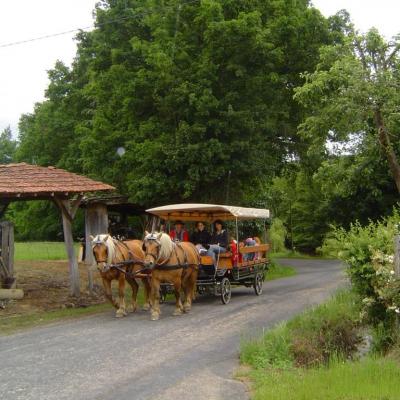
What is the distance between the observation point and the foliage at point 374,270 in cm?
821

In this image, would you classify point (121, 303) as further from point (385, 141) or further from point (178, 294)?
point (385, 141)

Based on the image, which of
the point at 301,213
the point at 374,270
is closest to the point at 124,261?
the point at 374,270

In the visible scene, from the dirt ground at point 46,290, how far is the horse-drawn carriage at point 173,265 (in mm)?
2262

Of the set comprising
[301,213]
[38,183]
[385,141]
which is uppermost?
[385,141]

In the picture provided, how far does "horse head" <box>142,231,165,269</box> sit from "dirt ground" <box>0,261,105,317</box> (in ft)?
11.8

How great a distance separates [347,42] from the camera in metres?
17.9

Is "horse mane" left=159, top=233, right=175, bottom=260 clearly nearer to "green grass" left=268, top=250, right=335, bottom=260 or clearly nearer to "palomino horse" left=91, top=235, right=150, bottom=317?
"palomino horse" left=91, top=235, right=150, bottom=317

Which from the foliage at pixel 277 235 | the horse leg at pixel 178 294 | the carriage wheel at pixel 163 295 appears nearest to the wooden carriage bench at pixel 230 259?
the carriage wheel at pixel 163 295

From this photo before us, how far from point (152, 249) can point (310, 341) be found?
16.0 feet

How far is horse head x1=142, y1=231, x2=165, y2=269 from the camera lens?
12605 millimetres

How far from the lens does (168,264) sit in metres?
13.2

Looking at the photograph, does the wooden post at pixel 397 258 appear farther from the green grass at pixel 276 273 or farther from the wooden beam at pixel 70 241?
the green grass at pixel 276 273

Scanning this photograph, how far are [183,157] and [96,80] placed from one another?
660 centimetres

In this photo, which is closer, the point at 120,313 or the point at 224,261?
the point at 120,313
